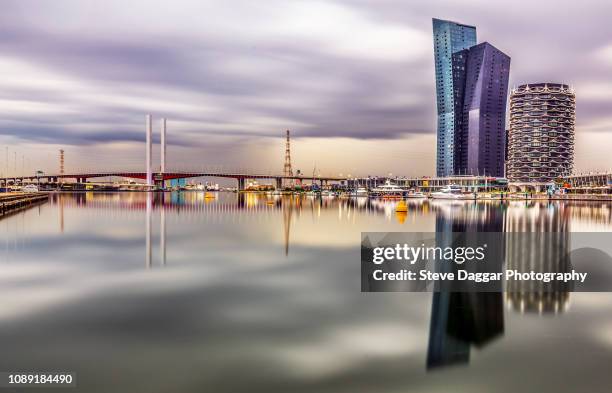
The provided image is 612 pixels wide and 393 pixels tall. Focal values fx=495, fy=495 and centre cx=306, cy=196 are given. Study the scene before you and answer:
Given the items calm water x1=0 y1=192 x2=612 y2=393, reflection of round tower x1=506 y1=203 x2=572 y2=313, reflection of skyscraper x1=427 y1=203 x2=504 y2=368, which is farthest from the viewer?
reflection of round tower x1=506 y1=203 x2=572 y2=313

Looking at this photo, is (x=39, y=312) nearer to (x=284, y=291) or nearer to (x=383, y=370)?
(x=284, y=291)

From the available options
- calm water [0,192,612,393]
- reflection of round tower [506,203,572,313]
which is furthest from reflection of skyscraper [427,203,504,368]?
reflection of round tower [506,203,572,313]

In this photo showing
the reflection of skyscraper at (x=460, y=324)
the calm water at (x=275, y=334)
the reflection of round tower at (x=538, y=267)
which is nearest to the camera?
the calm water at (x=275, y=334)

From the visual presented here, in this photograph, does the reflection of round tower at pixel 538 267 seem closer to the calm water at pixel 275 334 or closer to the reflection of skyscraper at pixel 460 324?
the calm water at pixel 275 334

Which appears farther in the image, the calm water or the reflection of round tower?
the reflection of round tower

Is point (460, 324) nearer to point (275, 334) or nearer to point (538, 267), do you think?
point (275, 334)

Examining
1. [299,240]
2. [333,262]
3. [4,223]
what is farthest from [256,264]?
[4,223]

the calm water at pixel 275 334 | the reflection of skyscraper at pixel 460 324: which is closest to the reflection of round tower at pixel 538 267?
the calm water at pixel 275 334

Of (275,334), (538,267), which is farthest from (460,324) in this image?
(538,267)

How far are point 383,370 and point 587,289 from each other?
455 inches

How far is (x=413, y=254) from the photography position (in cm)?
2555

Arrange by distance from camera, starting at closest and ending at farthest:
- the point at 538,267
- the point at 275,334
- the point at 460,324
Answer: the point at 275,334, the point at 460,324, the point at 538,267

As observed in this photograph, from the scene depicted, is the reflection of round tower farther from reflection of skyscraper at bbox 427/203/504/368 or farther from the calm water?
reflection of skyscraper at bbox 427/203/504/368

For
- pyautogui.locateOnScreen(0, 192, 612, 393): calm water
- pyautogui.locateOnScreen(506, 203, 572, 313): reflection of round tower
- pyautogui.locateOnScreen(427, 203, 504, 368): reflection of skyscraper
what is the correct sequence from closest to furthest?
pyautogui.locateOnScreen(0, 192, 612, 393): calm water, pyautogui.locateOnScreen(427, 203, 504, 368): reflection of skyscraper, pyautogui.locateOnScreen(506, 203, 572, 313): reflection of round tower
